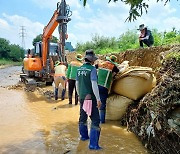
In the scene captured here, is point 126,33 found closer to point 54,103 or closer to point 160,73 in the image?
point 54,103

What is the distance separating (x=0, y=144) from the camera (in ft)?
17.3

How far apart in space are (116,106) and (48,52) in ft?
23.8

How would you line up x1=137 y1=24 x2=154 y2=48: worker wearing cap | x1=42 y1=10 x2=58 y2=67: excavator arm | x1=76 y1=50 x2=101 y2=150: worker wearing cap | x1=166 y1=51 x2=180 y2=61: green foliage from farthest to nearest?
1. x1=42 y1=10 x2=58 y2=67: excavator arm
2. x1=137 y1=24 x2=154 y2=48: worker wearing cap
3. x1=166 y1=51 x2=180 y2=61: green foliage
4. x1=76 y1=50 x2=101 y2=150: worker wearing cap

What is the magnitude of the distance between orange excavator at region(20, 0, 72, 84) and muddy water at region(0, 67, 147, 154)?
3.87m

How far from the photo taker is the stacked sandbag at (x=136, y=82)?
5996mm

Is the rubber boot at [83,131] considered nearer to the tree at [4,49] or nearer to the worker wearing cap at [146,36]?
the worker wearing cap at [146,36]

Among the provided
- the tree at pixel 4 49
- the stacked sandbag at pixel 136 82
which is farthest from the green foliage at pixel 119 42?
the tree at pixel 4 49

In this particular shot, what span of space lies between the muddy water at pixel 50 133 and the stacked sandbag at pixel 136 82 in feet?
2.64

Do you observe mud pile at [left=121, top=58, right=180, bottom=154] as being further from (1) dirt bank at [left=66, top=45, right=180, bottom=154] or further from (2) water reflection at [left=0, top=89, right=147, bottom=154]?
(2) water reflection at [left=0, top=89, right=147, bottom=154]

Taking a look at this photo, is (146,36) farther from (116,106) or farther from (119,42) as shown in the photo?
(119,42)

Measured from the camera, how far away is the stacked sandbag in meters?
6.00

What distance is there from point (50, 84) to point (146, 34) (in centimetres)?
648

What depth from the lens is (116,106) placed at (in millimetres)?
6398

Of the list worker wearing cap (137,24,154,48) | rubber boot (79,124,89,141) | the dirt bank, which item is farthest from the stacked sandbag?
worker wearing cap (137,24,154,48)
